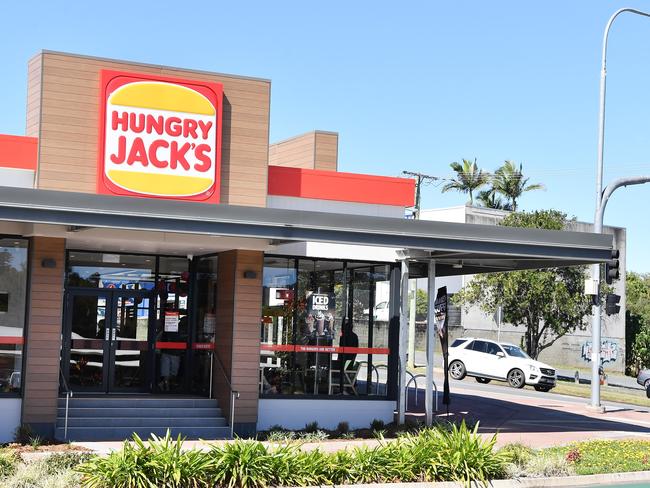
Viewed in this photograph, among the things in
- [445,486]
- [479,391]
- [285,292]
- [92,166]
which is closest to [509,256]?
[285,292]

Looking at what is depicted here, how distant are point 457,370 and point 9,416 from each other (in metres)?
20.9

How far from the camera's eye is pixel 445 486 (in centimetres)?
1348

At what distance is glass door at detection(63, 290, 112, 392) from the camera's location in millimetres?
20203

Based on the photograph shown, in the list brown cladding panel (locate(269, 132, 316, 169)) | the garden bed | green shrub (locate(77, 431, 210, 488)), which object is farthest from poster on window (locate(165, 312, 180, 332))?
green shrub (locate(77, 431, 210, 488))

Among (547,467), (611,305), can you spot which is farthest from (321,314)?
(611,305)

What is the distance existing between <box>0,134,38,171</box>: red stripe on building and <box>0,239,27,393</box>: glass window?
142 cm

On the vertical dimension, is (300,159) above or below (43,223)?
above

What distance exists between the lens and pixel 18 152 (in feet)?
58.0

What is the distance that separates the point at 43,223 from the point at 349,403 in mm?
8035

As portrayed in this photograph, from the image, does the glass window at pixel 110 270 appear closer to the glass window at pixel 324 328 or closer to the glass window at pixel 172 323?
the glass window at pixel 172 323

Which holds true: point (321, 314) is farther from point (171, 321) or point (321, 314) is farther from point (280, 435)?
point (171, 321)

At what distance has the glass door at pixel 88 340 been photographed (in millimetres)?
20203

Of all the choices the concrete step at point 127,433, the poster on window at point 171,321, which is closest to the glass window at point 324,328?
the concrete step at point 127,433

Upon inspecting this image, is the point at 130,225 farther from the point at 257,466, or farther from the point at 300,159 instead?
the point at 300,159
